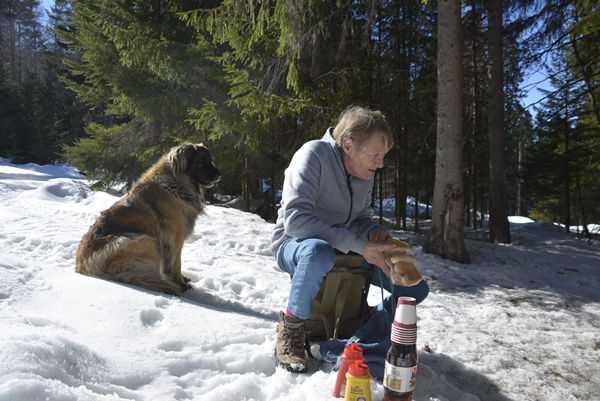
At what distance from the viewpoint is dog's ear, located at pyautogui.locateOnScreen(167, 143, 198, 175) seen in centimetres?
404

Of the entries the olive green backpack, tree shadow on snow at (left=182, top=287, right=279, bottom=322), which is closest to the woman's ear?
the olive green backpack

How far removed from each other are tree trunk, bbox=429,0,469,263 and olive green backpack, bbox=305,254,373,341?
3673 mm

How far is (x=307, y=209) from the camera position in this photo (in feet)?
7.66

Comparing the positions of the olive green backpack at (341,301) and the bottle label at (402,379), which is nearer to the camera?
the bottle label at (402,379)

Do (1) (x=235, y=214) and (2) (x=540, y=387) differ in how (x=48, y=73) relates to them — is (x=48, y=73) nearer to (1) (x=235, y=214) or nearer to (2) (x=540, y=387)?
(1) (x=235, y=214)

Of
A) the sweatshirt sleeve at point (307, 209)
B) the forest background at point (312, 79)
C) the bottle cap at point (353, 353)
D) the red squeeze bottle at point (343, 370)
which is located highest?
the forest background at point (312, 79)

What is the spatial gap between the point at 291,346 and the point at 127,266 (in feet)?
6.03

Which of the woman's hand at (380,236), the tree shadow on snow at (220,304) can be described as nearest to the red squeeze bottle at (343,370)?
the woman's hand at (380,236)

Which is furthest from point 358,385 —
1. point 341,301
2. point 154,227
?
point 154,227

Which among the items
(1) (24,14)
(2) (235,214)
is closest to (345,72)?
(2) (235,214)

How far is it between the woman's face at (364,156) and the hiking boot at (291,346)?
0.98 metres

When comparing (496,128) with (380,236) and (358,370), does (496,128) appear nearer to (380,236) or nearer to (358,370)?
(380,236)

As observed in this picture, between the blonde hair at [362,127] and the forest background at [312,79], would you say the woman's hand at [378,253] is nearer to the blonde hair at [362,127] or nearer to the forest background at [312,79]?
the blonde hair at [362,127]

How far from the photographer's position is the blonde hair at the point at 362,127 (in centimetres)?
241
